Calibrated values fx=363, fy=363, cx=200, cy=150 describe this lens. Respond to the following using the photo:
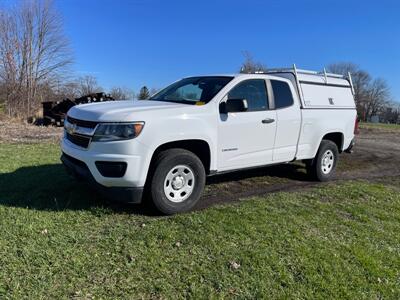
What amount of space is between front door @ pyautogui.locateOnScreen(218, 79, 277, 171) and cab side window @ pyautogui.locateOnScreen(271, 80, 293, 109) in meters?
0.24

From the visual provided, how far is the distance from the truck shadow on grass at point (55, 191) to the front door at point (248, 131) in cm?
91

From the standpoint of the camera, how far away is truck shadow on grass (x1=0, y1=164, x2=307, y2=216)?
4760 mm

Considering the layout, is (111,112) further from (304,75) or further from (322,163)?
(322,163)

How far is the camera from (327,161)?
7336mm

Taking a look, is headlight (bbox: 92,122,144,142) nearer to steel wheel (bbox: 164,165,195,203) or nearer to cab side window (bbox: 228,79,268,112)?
steel wheel (bbox: 164,165,195,203)

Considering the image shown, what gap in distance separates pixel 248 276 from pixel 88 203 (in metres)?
2.52

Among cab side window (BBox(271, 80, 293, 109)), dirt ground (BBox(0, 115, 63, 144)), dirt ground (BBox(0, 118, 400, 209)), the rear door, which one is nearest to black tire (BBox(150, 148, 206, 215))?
dirt ground (BBox(0, 118, 400, 209))

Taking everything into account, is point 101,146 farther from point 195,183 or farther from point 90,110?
point 195,183

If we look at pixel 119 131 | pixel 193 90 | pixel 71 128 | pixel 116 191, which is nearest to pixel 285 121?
pixel 193 90

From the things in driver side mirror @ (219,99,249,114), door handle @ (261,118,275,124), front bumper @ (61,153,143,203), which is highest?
driver side mirror @ (219,99,249,114)

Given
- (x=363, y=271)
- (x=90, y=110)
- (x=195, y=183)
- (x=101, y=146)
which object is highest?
(x=90, y=110)

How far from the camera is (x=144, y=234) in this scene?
13.1ft

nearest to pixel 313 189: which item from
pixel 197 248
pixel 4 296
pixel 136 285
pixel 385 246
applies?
pixel 385 246

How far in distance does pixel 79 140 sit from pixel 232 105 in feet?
6.82
